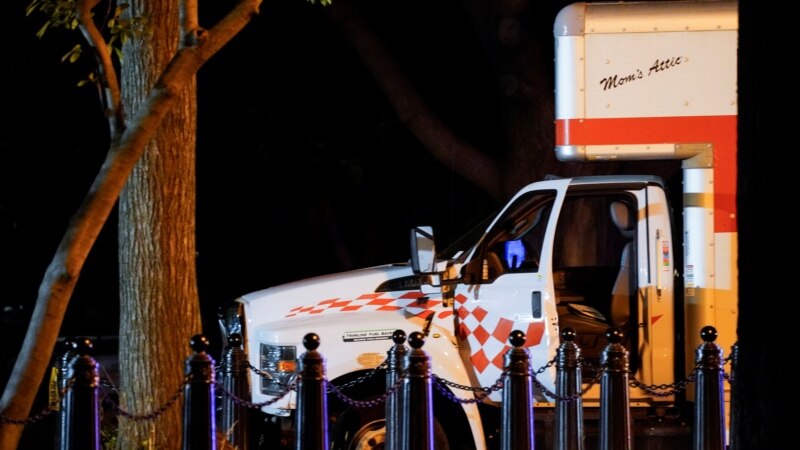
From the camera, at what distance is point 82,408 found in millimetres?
6617

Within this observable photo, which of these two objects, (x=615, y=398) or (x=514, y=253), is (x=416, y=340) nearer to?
(x=615, y=398)

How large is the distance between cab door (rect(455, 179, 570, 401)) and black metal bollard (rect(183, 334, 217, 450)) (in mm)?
2178

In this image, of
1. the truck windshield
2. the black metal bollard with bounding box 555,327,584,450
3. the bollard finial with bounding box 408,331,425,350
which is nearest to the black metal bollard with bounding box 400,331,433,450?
the bollard finial with bounding box 408,331,425,350

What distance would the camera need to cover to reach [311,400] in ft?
22.8

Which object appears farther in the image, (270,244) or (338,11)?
(270,244)

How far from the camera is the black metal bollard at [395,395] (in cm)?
718

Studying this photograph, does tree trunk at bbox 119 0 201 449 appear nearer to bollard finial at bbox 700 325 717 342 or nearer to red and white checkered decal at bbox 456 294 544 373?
red and white checkered decal at bbox 456 294 544 373

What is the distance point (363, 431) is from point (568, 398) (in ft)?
4.91

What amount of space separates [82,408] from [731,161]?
446 cm

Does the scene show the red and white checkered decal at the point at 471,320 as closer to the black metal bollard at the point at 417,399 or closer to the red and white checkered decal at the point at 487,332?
the red and white checkered decal at the point at 487,332
